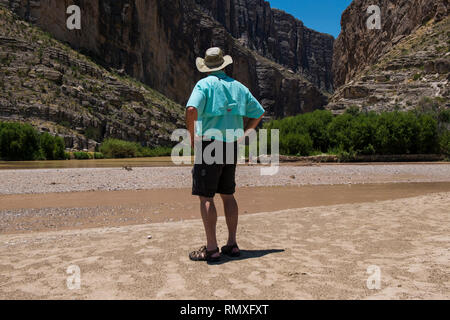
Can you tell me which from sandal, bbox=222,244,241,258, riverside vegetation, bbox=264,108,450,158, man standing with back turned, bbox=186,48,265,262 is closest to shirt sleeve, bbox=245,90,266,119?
man standing with back turned, bbox=186,48,265,262

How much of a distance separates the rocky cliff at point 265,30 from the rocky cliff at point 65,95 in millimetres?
101693

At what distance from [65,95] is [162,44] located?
54.1 meters

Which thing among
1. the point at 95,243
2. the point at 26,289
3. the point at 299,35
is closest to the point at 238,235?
the point at 95,243

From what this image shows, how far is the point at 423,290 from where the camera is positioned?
2816 millimetres

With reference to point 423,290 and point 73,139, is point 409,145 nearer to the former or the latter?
point 423,290

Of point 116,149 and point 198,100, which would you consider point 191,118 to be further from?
point 116,149

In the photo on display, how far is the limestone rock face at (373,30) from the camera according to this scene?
59.9 m

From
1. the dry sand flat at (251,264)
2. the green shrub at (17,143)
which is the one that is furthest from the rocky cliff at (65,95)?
the dry sand flat at (251,264)

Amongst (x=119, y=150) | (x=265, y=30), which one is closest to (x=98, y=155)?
(x=119, y=150)

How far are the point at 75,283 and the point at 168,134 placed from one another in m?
70.4

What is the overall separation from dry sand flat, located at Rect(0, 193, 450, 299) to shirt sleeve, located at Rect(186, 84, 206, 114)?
5.32 feet

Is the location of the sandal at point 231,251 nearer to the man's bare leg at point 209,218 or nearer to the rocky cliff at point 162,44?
the man's bare leg at point 209,218

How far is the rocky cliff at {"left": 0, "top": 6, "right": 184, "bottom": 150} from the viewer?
1844 inches

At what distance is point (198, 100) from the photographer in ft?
11.9
